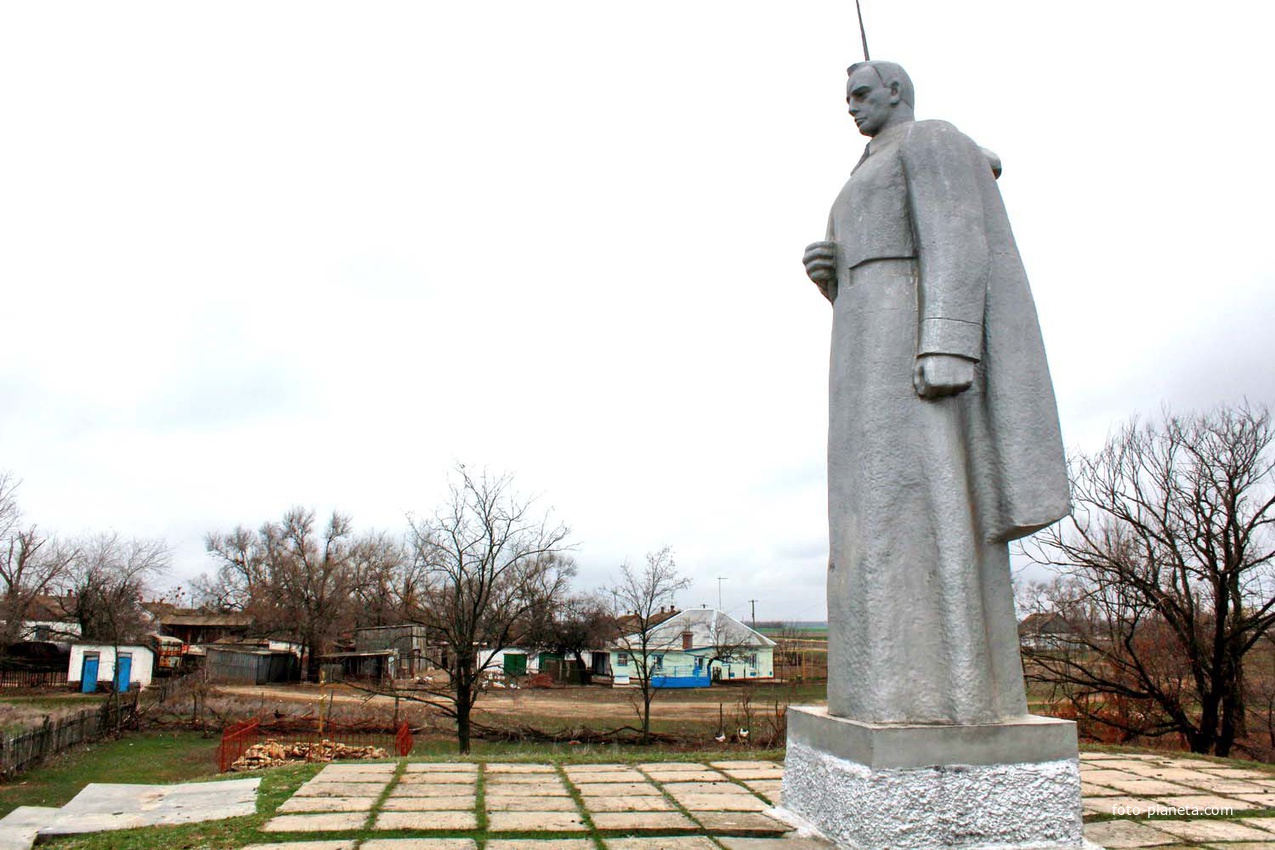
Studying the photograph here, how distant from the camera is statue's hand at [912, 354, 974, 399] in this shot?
4.06 metres

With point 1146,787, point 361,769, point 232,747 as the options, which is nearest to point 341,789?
point 361,769

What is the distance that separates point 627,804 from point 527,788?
0.85 metres

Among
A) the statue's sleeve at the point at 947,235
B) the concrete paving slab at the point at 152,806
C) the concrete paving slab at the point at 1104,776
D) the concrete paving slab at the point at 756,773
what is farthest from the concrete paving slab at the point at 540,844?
the concrete paving slab at the point at 1104,776

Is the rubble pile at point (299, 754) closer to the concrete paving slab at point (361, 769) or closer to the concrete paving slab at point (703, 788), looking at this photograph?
the concrete paving slab at point (361, 769)

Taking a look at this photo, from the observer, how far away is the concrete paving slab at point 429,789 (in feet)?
17.1

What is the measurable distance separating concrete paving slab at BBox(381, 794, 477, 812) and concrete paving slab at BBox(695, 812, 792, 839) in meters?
1.30

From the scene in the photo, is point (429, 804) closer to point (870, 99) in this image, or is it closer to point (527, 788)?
point (527, 788)

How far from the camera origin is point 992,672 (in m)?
4.09

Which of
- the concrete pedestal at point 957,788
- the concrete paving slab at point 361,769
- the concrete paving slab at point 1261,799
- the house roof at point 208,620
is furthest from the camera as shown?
the house roof at point 208,620

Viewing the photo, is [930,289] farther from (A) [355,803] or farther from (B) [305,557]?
(B) [305,557]

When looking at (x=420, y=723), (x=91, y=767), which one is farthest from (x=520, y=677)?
(x=91, y=767)

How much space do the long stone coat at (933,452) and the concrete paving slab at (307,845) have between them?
2.39 meters

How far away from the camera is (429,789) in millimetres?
5348

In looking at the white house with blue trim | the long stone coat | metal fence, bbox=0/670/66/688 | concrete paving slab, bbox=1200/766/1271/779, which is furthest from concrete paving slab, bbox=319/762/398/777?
the white house with blue trim
